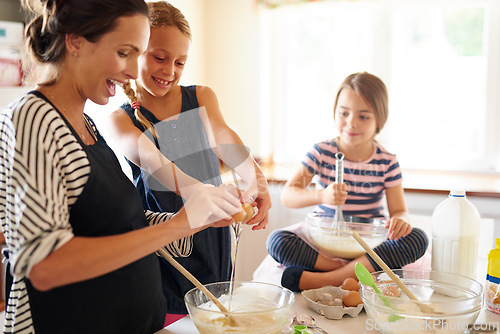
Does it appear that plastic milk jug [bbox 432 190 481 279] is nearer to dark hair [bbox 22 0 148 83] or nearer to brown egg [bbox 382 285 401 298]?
brown egg [bbox 382 285 401 298]

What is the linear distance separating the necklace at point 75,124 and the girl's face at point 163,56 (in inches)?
13.2

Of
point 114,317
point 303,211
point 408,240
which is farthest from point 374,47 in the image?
point 114,317

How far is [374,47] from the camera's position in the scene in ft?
10.2

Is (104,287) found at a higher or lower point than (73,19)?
lower

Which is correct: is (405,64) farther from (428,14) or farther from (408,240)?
(408,240)

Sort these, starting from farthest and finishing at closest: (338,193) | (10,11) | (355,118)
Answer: (10,11)
(355,118)
(338,193)

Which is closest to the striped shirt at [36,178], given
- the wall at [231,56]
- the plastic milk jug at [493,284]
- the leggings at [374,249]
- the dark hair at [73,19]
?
the dark hair at [73,19]

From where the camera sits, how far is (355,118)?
6.56 ft

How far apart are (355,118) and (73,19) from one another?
1.33m

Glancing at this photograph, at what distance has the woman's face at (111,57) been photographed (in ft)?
3.00

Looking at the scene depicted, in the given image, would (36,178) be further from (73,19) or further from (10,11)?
(10,11)

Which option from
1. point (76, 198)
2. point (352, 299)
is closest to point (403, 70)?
point (352, 299)

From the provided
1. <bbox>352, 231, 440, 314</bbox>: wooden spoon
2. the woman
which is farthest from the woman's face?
<bbox>352, 231, 440, 314</bbox>: wooden spoon

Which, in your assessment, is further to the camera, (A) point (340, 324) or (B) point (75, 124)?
(A) point (340, 324)
